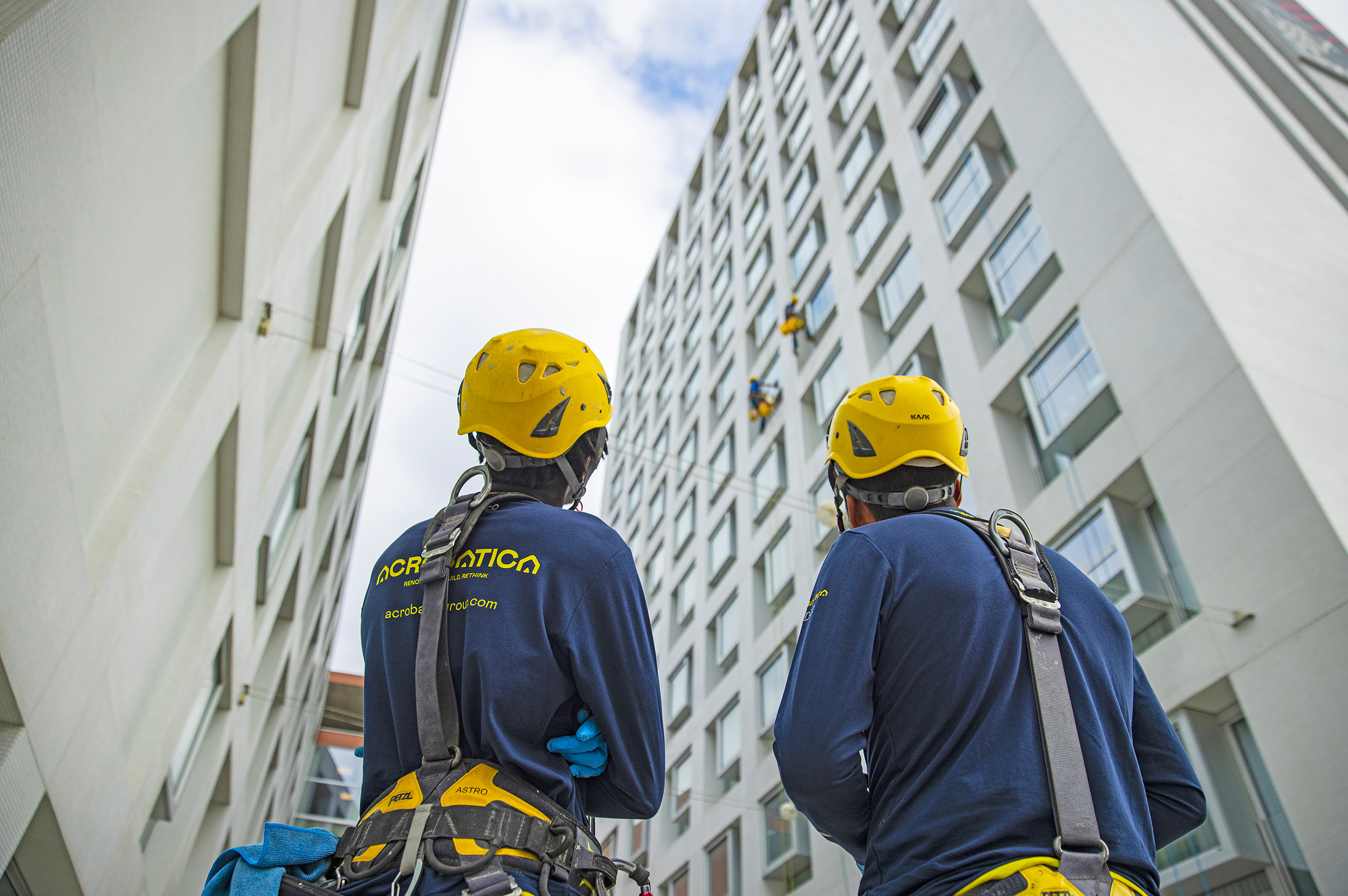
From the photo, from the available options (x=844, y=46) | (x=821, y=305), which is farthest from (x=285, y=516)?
(x=844, y=46)

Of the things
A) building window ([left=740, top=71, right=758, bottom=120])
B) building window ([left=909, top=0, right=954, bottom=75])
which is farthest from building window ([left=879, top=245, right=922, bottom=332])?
building window ([left=740, top=71, right=758, bottom=120])

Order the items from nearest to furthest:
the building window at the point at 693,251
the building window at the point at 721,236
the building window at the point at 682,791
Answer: the building window at the point at 682,791
the building window at the point at 721,236
the building window at the point at 693,251

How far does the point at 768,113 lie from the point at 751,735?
22.9 m

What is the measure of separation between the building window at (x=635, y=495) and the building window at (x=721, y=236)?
988cm

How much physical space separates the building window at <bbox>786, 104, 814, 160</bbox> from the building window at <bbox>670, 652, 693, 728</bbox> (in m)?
16.6

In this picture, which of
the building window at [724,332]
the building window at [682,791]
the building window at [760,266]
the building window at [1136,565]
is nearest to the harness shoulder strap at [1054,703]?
the building window at [1136,565]

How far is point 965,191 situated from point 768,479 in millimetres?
9973

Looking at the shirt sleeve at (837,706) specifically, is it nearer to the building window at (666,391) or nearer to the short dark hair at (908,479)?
the short dark hair at (908,479)

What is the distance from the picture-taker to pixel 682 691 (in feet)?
92.5

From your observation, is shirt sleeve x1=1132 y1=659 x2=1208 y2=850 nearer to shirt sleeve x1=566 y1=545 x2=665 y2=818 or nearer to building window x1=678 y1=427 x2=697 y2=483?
shirt sleeve x1=566 y1=545 x2=665 y2=818

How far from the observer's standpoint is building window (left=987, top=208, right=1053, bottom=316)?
14.9 metres

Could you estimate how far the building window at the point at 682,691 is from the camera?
2709 cm

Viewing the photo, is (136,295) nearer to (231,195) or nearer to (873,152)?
(231,195)

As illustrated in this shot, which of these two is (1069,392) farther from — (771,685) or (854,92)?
(854,92)
